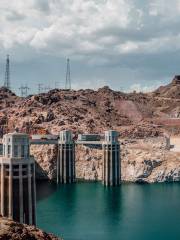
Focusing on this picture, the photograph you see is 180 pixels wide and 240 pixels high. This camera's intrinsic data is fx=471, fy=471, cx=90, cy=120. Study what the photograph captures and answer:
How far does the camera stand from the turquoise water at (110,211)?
212 feet

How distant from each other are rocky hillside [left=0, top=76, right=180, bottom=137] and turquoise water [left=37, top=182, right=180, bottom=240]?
32.8 meters

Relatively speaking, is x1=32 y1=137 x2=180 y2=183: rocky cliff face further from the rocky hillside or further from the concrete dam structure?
the concrete dam structure

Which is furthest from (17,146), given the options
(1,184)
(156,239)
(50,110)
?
(50,110)

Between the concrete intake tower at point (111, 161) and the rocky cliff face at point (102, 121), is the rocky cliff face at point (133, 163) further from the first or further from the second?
the concrete intake tower at point (111, 161)

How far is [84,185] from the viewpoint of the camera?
110m

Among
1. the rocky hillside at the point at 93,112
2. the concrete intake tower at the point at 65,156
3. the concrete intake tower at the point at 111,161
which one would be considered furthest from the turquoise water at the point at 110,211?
the rocky hillside at the point at 93,112

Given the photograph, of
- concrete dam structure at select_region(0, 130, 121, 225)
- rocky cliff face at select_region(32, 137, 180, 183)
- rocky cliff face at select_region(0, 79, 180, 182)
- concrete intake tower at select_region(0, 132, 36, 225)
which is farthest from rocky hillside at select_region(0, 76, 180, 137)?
concrete intake tower at select_region(0, 132, 36, 225)

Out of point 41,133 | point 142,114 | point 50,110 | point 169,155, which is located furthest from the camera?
point 142,114

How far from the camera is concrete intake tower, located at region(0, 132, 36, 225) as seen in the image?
176 ft

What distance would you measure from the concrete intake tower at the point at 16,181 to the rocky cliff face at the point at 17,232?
36329mm

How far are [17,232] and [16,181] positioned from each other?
123ft

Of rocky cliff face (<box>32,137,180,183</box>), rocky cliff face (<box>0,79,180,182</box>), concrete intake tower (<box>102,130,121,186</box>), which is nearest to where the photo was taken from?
concrete intake tower (<box>102,130,121,186</box>)

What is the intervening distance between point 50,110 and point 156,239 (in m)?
86.9

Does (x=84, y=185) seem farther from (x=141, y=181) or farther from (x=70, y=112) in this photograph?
(x=70, y=112)
